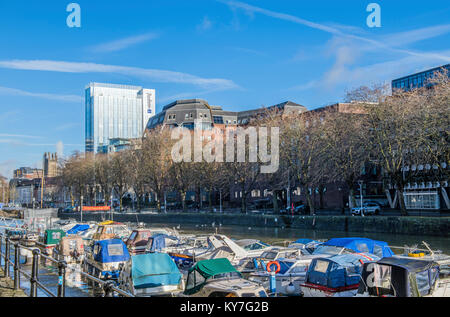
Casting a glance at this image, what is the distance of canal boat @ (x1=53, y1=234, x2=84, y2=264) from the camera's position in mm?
31531

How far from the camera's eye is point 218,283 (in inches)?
631

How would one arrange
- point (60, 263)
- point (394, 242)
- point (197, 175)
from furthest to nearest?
point (197, 175), point (394, 242), point (60, 263)

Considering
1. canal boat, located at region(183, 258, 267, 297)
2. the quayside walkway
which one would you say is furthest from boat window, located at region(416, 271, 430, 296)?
the quayside walkway

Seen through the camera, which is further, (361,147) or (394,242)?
(361,147)

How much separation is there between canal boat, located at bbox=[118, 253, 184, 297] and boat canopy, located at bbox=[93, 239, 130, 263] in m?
6.40

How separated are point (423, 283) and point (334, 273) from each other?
3444 millimetres

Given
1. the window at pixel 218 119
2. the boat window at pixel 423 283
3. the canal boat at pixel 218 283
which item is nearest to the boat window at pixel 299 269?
the canal boat at pixel 218 283

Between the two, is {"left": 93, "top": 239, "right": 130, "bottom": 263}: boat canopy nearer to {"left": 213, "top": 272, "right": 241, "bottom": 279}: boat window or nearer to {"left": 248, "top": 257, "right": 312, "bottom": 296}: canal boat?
{"left": 248, "top": 257, "right": 312, "bottom": 296}: canal boat

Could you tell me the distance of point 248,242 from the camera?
107 ft

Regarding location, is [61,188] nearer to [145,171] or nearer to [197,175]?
[145,171]

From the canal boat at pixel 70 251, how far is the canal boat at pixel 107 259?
447 cm

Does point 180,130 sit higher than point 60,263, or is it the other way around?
point 180,130
